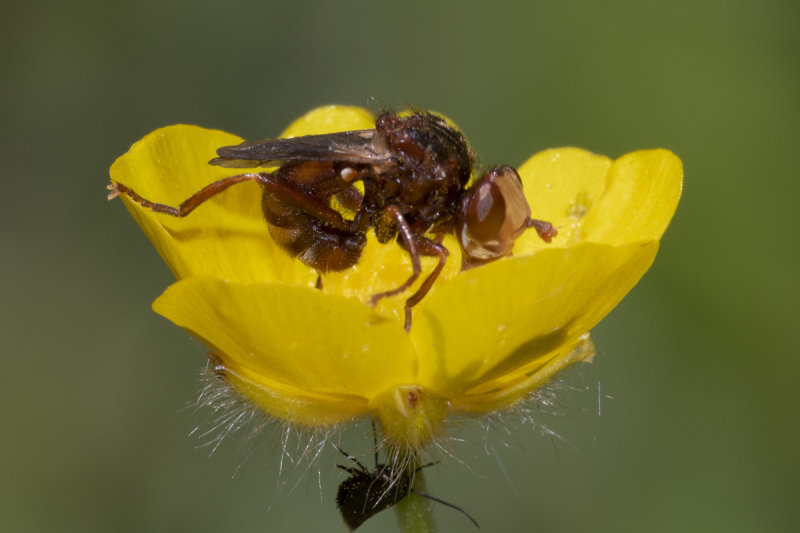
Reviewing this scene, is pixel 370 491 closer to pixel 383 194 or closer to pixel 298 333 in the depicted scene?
pixel 298 333

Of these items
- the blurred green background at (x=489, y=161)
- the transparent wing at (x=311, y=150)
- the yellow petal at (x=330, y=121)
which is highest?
the transparent wing at (x=311, y=150)

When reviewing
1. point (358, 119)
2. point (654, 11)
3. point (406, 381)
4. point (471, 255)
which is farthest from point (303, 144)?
point (654, 11)

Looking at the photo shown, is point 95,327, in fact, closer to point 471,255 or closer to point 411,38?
point 411,38

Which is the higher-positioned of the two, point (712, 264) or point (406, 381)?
point (406, 381)

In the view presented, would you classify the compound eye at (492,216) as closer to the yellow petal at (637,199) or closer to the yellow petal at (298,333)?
the yellow petal at (637,199)

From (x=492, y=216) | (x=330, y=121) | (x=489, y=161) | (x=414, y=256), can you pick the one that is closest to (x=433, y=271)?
(x=414, y=256)

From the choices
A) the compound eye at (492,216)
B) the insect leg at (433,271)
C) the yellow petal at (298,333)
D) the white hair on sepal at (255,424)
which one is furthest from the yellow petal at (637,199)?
the white hair on sepal at (255,424)
